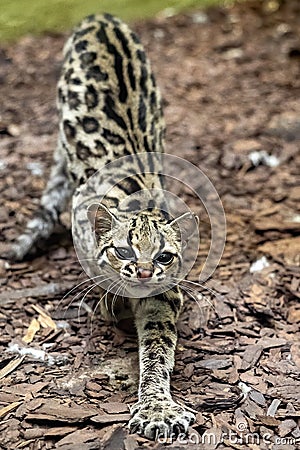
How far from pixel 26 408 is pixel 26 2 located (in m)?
5.85

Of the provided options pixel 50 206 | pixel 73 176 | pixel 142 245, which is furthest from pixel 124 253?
pixel 50 206

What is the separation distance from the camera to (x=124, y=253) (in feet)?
14.4

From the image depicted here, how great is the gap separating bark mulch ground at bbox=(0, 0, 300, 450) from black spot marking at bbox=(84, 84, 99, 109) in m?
1.04

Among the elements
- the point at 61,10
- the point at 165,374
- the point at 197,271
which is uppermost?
the point at 61,10

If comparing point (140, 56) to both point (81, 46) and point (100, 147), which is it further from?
point (100, 147)

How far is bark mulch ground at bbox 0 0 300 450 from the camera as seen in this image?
415 cm

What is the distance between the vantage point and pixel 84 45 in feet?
19.3

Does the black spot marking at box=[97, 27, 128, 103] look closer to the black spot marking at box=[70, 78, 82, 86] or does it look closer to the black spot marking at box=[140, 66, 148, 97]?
the black spot marking at box=[140, 66, 148, 97]

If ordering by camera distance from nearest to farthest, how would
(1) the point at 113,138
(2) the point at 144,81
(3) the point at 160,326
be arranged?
(3) the point at 160,326, (1) the point at 113,138, (2) the point at 144,81

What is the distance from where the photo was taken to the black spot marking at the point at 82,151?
5.65 meters

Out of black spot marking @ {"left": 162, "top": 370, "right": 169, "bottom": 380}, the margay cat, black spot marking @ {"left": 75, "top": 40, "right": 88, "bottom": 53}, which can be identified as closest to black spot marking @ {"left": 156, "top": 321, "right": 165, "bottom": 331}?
the margay cat

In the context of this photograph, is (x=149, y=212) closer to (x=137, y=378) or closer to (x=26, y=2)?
(x=137, y=378)

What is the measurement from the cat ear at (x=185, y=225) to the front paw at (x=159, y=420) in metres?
0.98

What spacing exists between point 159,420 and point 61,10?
6.47 m
